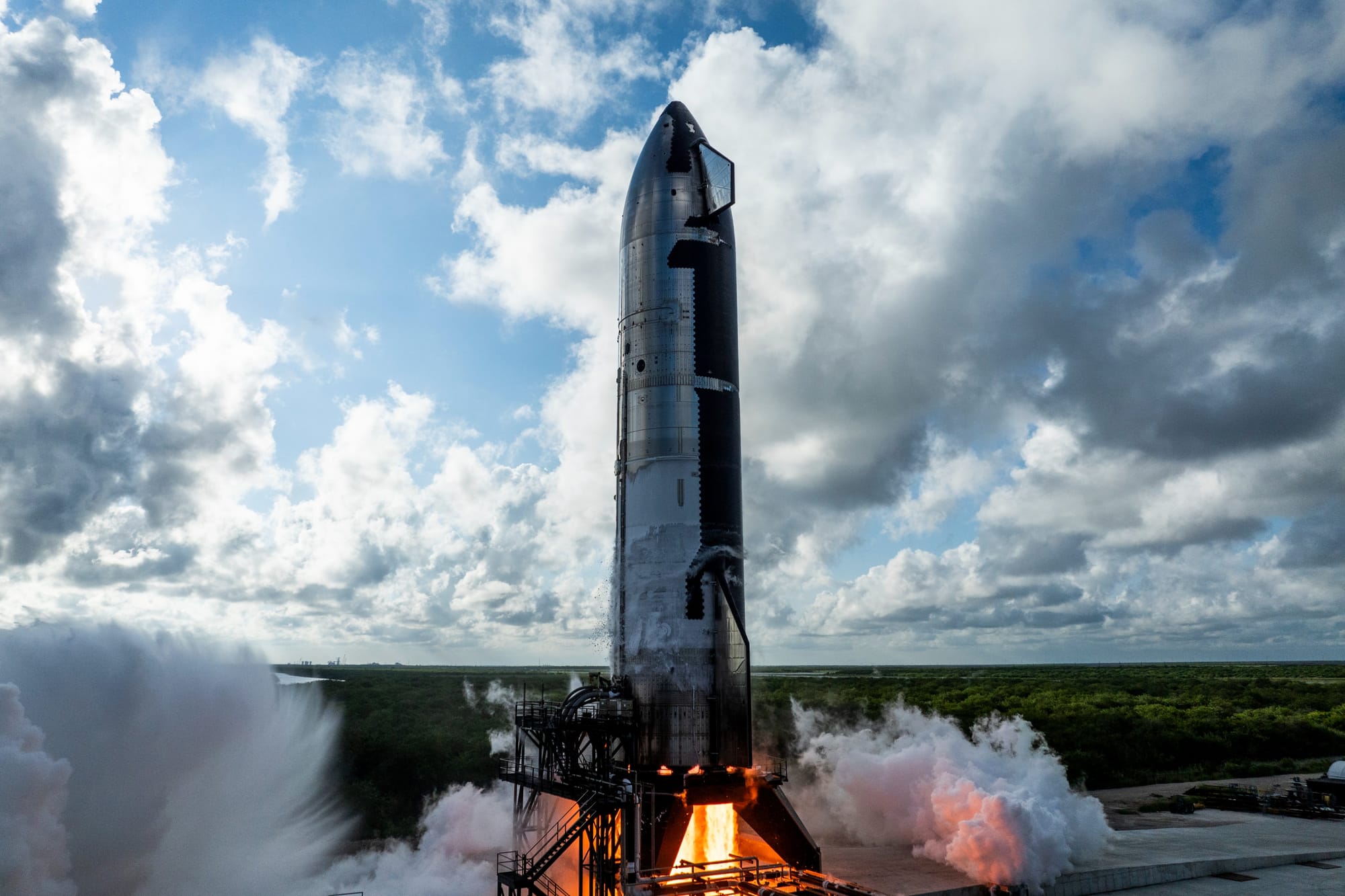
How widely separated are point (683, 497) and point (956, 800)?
1579cm

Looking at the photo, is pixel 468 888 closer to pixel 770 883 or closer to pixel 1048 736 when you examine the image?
pixel 770 883

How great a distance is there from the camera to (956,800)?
30.6 metres

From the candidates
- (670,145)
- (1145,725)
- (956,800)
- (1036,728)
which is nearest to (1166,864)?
(956,800)

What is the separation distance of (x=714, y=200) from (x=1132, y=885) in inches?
1050

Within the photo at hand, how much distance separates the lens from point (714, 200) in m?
26.9

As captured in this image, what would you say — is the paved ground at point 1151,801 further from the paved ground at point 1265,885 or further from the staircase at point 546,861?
the staircase at point 546,861

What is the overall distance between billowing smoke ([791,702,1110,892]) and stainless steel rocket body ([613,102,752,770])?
1021 centimetres

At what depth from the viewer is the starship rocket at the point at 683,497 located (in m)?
23.5

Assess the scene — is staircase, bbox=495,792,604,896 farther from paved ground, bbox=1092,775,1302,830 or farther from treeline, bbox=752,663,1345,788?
paved ground, bbox=1092,775,1302,830

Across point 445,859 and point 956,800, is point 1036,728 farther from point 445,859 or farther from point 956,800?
point 445,859

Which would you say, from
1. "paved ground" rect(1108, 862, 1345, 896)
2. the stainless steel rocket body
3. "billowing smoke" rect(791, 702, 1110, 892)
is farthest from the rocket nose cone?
"paved ground" rect(1108, 862, 1345, 896)

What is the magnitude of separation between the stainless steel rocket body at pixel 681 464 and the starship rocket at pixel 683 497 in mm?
41

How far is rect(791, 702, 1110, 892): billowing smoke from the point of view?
27.7m

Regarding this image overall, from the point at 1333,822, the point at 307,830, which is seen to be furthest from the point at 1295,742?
the point at 307,830
